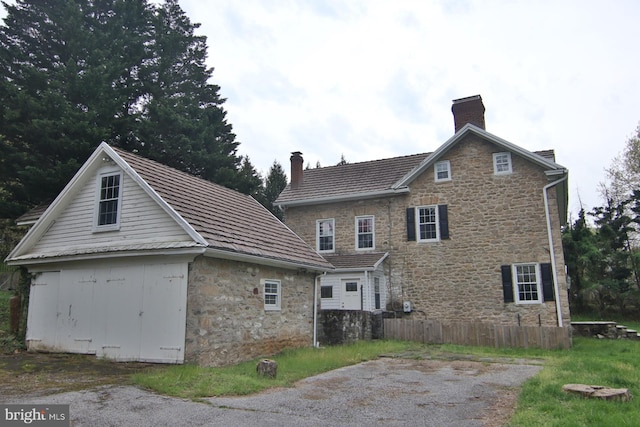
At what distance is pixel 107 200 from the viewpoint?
12984mm

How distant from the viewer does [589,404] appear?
6949 millimetres

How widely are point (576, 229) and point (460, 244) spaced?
491 inches

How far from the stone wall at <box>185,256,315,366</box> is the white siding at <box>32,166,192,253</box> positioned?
1.33 metres

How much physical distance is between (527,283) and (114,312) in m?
15.7

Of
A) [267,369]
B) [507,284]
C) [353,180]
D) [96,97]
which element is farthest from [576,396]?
[96,97]

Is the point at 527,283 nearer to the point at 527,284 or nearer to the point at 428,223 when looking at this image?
the point at 527,284

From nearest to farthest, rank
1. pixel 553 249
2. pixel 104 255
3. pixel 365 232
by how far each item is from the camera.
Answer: pixel 104 255 < pixel 553 249 < pixel 365 232

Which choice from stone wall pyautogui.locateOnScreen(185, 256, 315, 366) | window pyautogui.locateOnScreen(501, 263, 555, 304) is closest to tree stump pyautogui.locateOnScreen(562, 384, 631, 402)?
stone wall pyautogui.locateOnScreen(185, 256, 315, 366)

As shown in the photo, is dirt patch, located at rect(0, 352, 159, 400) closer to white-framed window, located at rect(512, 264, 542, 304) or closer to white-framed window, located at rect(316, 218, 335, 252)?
white-framed window, located at rect(316, 218, 335, 252)

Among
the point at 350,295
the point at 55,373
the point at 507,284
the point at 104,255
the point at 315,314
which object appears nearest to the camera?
the point at 55,373

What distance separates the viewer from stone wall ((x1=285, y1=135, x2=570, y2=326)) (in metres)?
19.1

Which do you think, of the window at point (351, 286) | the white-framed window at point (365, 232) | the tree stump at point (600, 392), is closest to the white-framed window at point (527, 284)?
the white-framed window at point (365, 232)

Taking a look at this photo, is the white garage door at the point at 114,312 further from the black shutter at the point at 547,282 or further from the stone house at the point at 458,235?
the black shutter at the point at 547,282

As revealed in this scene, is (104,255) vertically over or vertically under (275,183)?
under
